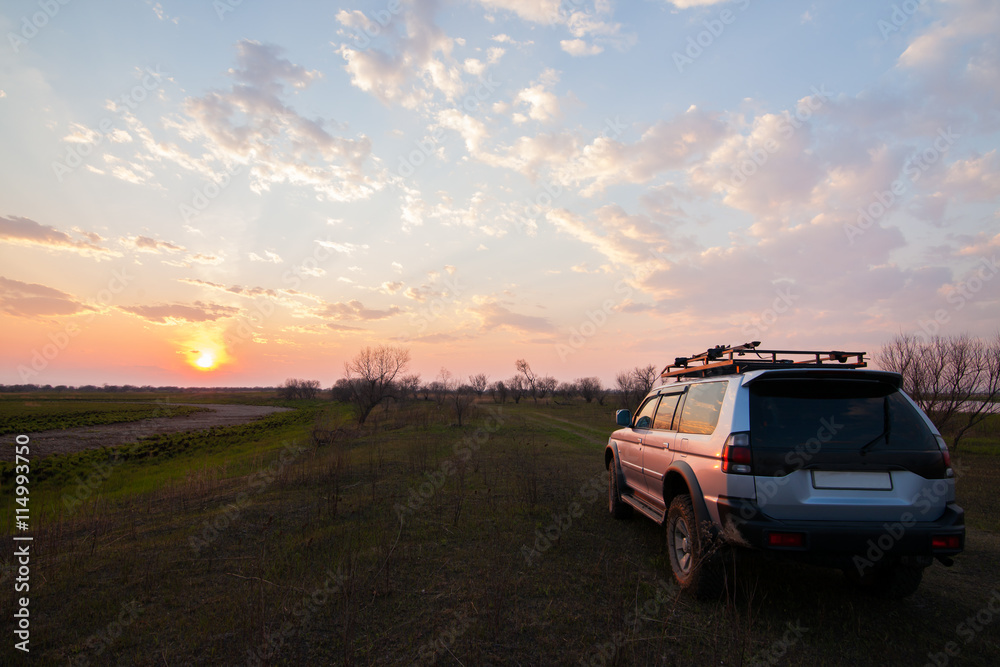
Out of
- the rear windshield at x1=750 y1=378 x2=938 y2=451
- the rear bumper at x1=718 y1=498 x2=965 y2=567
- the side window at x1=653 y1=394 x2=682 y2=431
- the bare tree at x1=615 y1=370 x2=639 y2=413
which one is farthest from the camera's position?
the bare tree at x1=615 y1=370 x2=639 y2=413

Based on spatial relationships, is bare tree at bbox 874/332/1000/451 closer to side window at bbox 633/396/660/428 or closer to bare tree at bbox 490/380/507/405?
side window at bbox 633/396/660/428

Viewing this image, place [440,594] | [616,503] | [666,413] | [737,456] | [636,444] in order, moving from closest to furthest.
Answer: [737,456]
[440,594]
[666,413]
[636,444]
[616,503]

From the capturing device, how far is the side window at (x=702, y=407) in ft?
12.9

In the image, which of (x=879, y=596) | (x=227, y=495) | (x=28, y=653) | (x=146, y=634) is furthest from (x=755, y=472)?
(x=227, y=495)

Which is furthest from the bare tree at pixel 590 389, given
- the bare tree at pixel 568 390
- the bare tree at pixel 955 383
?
the bare tree at pixel 955 383

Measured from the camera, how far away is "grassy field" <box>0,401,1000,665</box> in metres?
3.15

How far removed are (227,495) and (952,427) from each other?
73.2ft

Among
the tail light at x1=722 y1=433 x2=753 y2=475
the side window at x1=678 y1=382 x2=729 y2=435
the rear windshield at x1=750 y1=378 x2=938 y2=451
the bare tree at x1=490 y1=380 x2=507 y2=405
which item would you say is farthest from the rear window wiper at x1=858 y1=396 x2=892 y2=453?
the bare tree at x1=490 y1=380 x2=507 y2=405

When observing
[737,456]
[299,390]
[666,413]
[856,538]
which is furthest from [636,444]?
[299,390]

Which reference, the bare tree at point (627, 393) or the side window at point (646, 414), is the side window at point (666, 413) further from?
Result: the bare tree at point (627, 393)

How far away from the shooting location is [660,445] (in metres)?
4.95

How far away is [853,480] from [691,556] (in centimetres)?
142

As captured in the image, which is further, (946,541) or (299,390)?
(299,390)

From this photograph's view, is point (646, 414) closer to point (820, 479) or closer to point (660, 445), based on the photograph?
point (660, 445)
